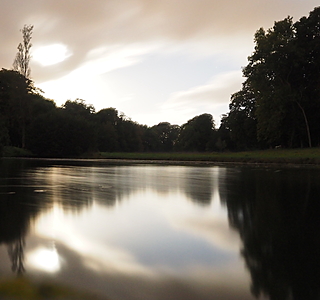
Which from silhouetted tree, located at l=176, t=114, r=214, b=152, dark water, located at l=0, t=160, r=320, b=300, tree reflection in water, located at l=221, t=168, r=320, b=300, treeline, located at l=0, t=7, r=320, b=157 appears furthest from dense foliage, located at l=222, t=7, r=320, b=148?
silhouetted tree, located at l=176, t=114, r=214, b=152

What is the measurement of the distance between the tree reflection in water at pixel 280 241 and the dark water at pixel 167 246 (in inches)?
0.5

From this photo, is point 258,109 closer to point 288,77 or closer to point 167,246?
point 288,77

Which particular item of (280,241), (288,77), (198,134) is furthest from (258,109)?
(198,134)

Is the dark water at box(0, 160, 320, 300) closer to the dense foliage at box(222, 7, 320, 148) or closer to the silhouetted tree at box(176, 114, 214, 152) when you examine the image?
the dense foliage at box(222, 7, 320, 148)

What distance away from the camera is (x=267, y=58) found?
50062 mm

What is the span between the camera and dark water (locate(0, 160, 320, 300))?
13.9ft

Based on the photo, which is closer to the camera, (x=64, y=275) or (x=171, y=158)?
(x=64, y=275)

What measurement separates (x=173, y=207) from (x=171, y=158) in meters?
42.4

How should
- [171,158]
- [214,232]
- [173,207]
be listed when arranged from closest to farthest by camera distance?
[214,232] → [173,207] → [171,158]

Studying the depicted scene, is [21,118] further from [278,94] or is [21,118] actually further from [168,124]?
[168,124]

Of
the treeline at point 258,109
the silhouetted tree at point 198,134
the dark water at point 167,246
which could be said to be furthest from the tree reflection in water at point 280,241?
the silhouetted tree at point 198,134

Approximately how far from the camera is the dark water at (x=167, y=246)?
4223 millimetres

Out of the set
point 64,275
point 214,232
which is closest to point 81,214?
point 214,232

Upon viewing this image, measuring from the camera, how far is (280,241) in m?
6.29
